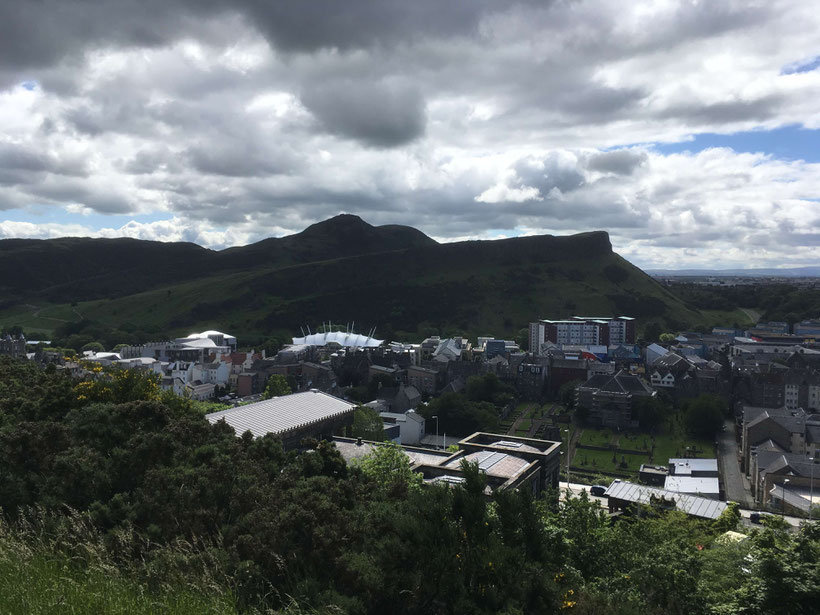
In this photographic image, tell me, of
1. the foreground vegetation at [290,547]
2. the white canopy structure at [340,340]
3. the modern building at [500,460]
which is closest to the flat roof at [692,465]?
the modern building at [500,460]

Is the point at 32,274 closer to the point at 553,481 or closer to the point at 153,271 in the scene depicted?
the point at 153,271

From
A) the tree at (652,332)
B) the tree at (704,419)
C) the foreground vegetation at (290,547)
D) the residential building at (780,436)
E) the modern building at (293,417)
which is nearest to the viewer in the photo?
the foreground vegetation at (290,547)

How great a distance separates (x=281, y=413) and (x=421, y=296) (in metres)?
89.1

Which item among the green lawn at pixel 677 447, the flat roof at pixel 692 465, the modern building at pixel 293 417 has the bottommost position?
the green lawn at pixel 677 447

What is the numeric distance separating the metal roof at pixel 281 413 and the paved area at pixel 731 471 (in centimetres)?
2417

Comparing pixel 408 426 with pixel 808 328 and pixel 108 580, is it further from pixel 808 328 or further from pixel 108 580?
pixel 808 328

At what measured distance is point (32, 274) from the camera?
143m

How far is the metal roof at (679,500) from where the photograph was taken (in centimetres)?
2397

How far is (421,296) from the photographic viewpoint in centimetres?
11688

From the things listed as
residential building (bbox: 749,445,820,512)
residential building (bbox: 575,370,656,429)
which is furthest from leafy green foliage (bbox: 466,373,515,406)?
residential building (bbox: 749,445,820,512)

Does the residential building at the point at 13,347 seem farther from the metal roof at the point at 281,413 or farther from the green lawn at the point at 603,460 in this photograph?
the green lawn at the point at 603,460

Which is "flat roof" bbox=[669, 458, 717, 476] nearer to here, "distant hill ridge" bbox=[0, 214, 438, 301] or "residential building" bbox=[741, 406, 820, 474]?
"residential building" bbox=[741, 406, 820, 474]

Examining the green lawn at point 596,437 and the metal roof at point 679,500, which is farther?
the green lawn at point 596,437

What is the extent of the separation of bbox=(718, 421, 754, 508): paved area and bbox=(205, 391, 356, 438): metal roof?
952 inches
